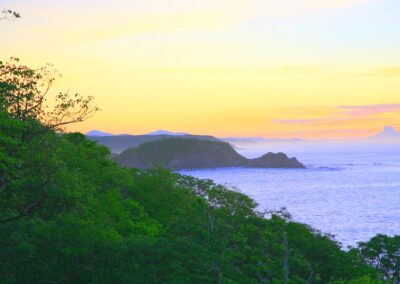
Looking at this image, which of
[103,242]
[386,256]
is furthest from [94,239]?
[386,256]

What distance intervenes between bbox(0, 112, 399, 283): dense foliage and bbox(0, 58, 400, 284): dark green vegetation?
0.24 ft

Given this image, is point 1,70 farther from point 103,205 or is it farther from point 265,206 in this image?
point 265,206

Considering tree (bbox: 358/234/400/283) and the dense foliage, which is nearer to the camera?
the dense foliage

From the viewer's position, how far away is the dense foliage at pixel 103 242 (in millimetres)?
32750

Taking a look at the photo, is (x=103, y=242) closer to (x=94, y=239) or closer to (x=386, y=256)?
(x=94, y=239)

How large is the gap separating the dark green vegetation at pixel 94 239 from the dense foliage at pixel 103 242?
0.24ft

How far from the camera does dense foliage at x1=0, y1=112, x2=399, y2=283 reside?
32.8m

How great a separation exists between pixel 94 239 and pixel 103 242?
27.3 inches

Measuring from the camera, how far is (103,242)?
38.5 meters

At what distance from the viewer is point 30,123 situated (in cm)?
3353

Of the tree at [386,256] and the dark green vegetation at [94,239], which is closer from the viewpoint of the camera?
the dark green vegetation at [94,239]

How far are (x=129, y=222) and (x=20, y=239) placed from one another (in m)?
12.9

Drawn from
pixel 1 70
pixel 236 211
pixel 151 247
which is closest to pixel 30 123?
pixel 1 70

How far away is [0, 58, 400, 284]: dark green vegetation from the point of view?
107 feet
